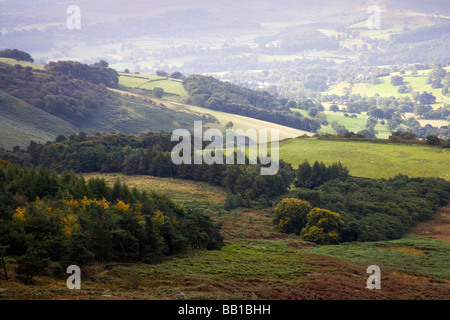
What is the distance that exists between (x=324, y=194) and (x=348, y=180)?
9.95 m

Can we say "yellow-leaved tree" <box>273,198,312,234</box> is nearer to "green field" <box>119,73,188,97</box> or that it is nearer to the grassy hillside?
the grassy hillside

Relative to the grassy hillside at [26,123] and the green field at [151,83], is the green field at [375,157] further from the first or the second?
the green field at [151,83]

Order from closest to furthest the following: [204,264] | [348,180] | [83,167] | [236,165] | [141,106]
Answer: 1. [204,264]
2. [348,180]
3. [236,165]
4. [83,167]
5. [141,106]

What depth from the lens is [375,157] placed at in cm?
7756

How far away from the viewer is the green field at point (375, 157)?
234 ft

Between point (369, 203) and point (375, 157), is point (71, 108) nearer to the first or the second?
point (375, 157)

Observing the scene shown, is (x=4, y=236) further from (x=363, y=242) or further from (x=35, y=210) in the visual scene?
(x=363, y=242)

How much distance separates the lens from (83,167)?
263 feet

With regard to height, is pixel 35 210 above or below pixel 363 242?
above

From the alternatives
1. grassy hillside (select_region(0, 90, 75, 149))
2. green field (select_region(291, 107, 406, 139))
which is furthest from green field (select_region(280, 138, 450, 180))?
green field (select_region(291, 107, 406, 139))

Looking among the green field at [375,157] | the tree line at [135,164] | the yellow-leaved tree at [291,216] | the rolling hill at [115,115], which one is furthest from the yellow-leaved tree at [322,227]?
the rolling hill at [115,115]

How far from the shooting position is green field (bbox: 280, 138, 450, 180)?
7119 centimetres

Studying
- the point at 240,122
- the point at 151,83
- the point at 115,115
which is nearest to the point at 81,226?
the point at 240,122
